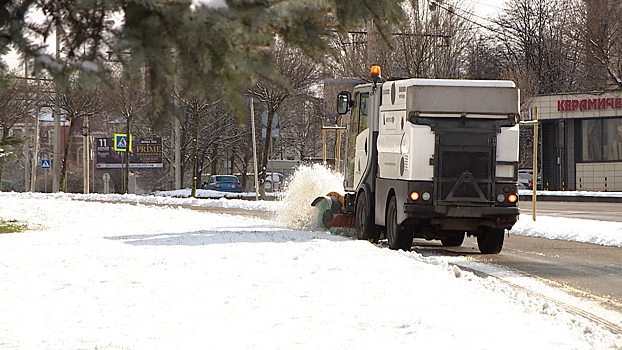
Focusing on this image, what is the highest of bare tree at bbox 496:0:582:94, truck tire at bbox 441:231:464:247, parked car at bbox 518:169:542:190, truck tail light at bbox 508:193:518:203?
bare tree at bbox 496:0:582:94

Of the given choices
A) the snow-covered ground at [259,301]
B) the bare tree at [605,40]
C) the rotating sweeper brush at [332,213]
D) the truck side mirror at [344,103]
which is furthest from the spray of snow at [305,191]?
the bare tree at [605,40]

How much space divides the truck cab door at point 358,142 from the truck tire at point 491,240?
2.55 meters

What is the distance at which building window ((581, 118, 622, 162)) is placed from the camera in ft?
173

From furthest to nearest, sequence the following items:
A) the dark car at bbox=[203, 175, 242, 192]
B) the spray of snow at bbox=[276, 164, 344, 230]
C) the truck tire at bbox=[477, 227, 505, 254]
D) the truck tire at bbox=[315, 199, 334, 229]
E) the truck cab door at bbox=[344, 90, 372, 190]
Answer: the dark car at bbox=[203, 175, 242, 192]
the spray of snow at bbox=[276, 164, 344, 230]
the truck tire at bbox=[315, 199, 334, 229]
the truck cab door at bbox=[344, 90, 372, 190]
the truck tire at bbox=[477, 227, 505, 254]

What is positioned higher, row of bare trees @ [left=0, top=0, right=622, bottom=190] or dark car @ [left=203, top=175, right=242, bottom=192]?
row of bare trees @ [left=0, top=0, right=622, bottom=190]

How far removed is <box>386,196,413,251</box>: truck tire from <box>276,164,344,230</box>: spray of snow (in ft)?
14.6

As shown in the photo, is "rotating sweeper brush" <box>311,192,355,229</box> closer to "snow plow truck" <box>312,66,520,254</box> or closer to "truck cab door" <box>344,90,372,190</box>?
"truck cab door" <box>344,90,372,190</box>

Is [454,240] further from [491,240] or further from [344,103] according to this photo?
[344,103]

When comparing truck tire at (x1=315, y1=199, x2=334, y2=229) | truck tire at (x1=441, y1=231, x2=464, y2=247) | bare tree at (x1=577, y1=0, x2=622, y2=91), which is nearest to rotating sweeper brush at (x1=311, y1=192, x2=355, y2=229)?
truck tire at (x1=315, y1=199, x2=334, y2=229)

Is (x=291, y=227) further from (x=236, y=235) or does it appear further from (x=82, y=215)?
(x=82, y=215)

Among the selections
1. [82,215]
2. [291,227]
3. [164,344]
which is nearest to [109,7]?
[164,344]

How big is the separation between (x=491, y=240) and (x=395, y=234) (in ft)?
5.42

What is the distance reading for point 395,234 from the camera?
16.2 meters

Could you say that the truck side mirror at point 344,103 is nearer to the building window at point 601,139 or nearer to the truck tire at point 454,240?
the truck tire at point 454,240
